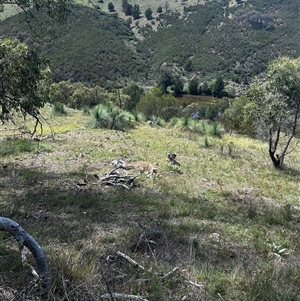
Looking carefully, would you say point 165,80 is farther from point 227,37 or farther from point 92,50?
point 227,37

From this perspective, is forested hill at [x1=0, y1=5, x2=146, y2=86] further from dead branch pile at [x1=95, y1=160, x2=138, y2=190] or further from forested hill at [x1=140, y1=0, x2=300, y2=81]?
dead branch pile at [x1=95, y1=160, x2=138, y2=190]

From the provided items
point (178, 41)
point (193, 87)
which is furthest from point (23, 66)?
point (178, 41)

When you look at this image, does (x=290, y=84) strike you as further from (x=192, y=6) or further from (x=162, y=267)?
(x=192, y=6)

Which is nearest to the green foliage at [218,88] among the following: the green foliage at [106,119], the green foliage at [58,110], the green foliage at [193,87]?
the green foliage at [193,87]

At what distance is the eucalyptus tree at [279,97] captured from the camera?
36.5 ft

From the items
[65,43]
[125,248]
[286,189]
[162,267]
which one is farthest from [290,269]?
[65,43]

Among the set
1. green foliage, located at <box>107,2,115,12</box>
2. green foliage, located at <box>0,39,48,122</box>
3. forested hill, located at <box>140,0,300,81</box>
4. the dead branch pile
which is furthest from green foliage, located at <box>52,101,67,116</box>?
green foliage, located at <box>107,2,115,12</box>

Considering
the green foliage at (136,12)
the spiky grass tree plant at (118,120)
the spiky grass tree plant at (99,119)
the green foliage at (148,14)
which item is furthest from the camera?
the green foliage at (136,12)

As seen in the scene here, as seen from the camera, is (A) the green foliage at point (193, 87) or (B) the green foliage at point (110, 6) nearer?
(A) the green foliage at point (193, 87)

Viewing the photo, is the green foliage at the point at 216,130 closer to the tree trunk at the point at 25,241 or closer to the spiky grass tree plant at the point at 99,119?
the spiky grass tree plant at the point at 99,119

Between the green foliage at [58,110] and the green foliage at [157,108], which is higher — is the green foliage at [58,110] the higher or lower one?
the higher one

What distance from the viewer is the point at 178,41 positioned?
123m

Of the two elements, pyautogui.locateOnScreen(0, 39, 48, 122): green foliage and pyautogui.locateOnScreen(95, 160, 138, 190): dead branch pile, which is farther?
pyautogui.locateOnScreen(95, 160, 138, 190): dead branch pile

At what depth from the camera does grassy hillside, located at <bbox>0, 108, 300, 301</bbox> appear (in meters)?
3.16
